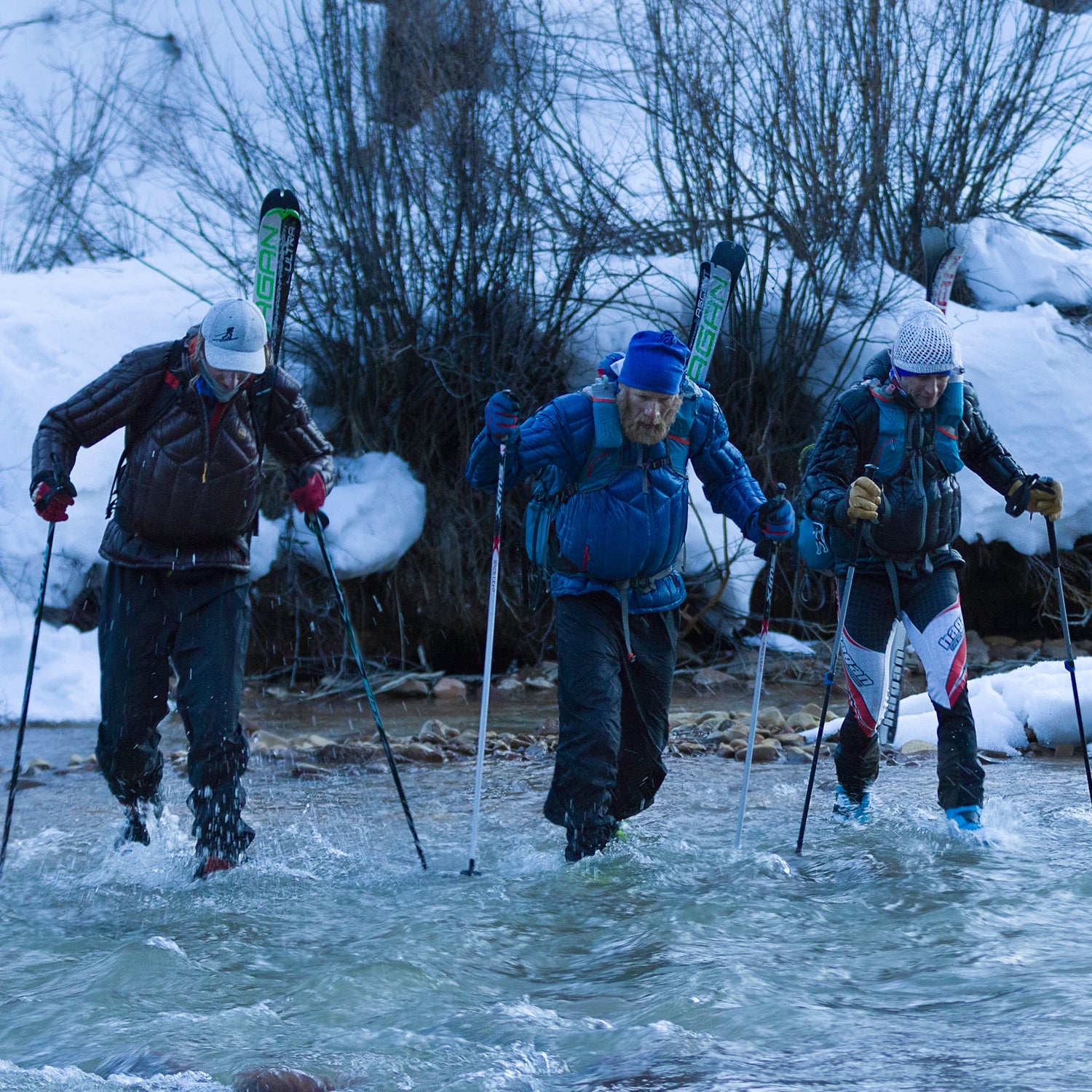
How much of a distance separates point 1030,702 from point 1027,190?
6.98 metres

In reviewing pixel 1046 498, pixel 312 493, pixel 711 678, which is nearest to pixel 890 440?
pixel 1046 498

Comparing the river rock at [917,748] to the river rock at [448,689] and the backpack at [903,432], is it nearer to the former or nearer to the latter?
the backpack at [903,432]

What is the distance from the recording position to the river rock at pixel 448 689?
10344 millimetres

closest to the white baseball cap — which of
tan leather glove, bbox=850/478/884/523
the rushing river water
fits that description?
the rushing river water

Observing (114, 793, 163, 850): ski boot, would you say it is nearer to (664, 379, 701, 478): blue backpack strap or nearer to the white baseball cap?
the white baseball cap

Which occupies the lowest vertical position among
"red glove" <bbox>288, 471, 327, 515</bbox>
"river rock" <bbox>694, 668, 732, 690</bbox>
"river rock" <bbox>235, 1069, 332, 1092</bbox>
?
"river rock" <bbox>235, 1069, 332, 1092</bbox>

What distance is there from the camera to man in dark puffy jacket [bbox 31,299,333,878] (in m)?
4.93

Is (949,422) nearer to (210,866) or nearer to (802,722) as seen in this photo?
(210,866)

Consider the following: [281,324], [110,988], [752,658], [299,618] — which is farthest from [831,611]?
[110,988]

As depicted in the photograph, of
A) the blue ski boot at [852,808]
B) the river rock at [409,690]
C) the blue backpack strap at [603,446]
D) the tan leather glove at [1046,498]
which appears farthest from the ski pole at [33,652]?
the river rock at [409,690]

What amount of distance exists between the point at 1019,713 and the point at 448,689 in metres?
4.27

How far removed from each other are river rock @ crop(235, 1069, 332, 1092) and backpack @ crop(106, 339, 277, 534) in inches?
94.5

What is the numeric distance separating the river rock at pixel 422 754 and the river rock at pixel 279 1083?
15.3ft

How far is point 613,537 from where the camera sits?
490 cm
